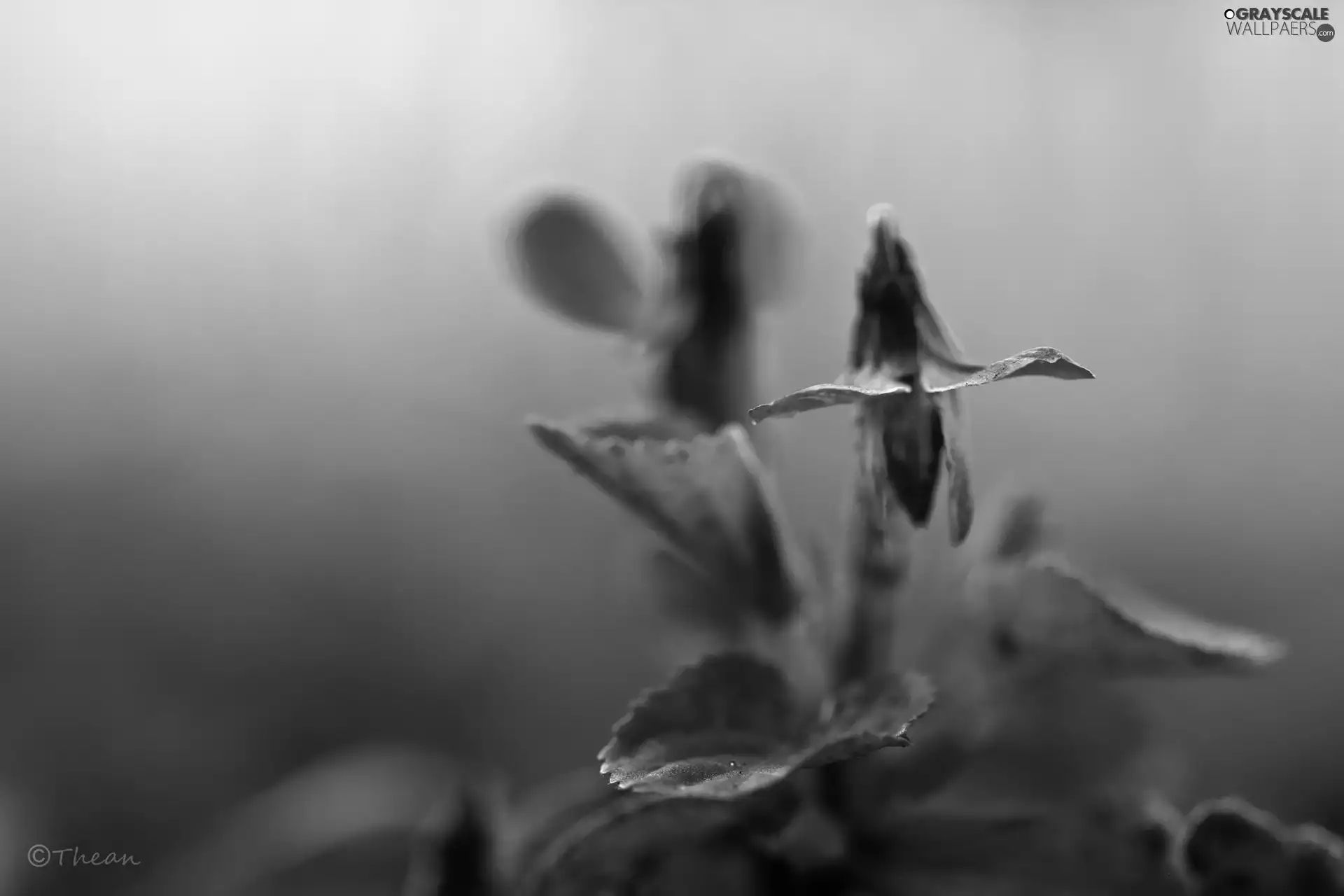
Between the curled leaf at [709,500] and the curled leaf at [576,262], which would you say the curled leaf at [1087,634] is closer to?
the curled leaf at [709,500]

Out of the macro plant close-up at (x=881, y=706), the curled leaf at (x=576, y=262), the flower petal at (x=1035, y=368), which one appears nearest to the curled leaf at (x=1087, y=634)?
the macro plant close-up at (x=881, y=706)

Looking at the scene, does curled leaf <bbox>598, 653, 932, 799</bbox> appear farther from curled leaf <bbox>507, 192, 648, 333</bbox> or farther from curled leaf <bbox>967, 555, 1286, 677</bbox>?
curled leaf <bbox>507, 192, 648, 333</bbox>

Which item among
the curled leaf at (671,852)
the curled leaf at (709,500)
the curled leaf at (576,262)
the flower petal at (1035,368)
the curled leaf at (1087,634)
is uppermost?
the curled leaf at (576,262)

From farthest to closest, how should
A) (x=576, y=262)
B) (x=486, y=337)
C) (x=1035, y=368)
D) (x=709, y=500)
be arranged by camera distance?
(x=486, y=337) < (x=576, y=262) < (x=709, y=500) < (x=1035, y=368)

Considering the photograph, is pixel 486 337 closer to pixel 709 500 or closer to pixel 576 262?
pixel 576 262

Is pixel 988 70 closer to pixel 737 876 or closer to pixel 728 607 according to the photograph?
pixel 728 607

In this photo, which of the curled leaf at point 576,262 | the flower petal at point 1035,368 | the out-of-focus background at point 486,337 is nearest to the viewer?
the flower petal at point 1035,368

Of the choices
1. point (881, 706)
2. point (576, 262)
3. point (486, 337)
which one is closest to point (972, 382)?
point (881, 706)

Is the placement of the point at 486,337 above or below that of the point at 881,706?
above

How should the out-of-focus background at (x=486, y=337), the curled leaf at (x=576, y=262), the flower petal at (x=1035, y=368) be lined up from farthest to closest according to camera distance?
the out-of-focus background at (x=486, y=337) → the curled leaf at (x=576, y=262) → the flower petal at (x=1035, y=368)
